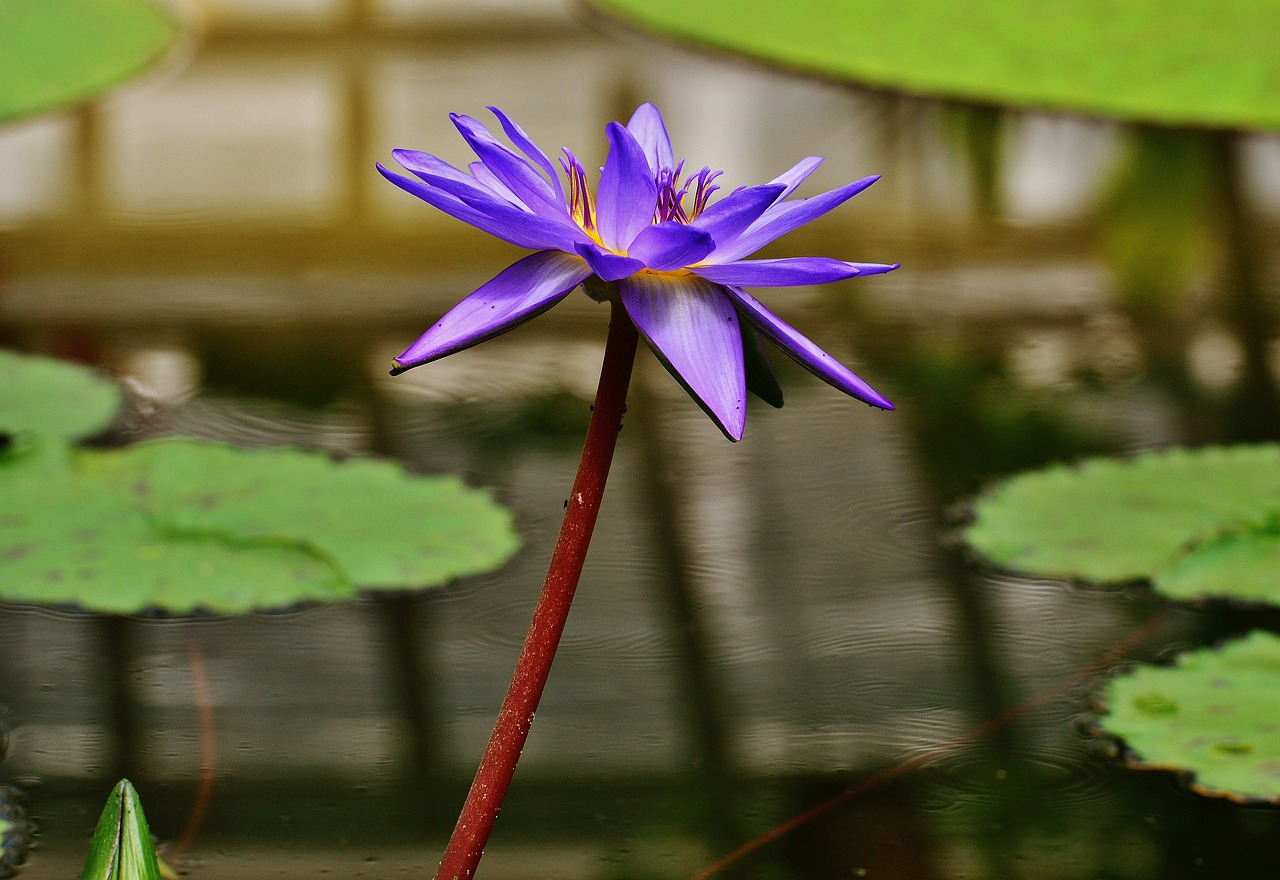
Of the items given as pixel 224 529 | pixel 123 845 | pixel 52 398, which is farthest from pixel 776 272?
pixel 52 398

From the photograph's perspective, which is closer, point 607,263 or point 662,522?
point 607,263

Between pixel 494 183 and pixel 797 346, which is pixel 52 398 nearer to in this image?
pixel 494 183

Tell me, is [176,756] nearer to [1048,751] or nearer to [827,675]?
[827,675]

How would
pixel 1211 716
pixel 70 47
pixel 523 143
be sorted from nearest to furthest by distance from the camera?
pixel 523 143
pixel 1211 716
pixel 70 47

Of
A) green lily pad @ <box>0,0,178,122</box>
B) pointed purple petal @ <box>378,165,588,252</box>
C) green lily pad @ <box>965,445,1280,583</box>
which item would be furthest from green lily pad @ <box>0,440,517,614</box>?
green lily pad @ <box>0,0,178,122</box>

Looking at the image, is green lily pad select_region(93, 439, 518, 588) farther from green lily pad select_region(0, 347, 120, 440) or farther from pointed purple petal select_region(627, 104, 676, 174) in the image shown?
pointed purple petal select_region(627, 104, 676, 174)

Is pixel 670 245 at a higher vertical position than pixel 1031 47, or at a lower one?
lower
